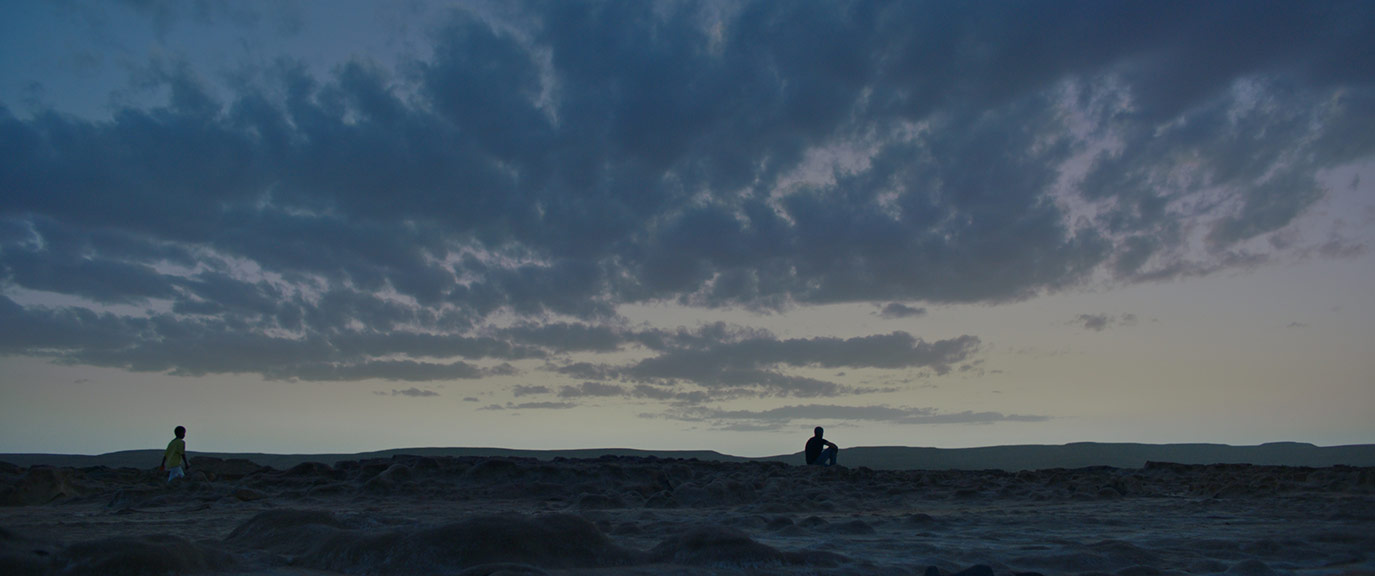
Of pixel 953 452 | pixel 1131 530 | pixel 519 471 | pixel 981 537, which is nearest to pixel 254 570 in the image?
pixel 981 537

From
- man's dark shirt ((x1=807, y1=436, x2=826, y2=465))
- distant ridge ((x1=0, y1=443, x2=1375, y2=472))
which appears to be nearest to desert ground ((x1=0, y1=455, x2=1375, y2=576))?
man's dark shirt ((x1=807, y1=436, x2=826, y2=465))

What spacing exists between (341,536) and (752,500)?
22.9ft

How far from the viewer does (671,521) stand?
811cm

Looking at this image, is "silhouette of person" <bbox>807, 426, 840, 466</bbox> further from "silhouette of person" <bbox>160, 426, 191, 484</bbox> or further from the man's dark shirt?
"silhouette of person" <bbox>160, 426, 191, 484</bbox>

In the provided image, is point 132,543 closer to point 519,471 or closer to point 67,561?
point 67,561

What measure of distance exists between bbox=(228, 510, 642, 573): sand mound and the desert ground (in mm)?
13

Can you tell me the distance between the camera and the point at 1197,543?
21.3ft

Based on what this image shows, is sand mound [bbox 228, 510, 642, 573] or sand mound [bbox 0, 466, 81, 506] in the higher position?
sand mound [bbox 228, 510, 642, 573]

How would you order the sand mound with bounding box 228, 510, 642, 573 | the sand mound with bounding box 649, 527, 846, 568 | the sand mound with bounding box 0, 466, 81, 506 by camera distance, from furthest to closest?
the sand mound with bounding box 0, 466, 81, 506 → the sand mound with bounding box 649, 527, 846, 568 → the sand mound with bounding box 228, 510, 642, 573

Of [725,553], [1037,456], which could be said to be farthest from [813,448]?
[1037,456]

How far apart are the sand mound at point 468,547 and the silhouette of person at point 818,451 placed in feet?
43.8

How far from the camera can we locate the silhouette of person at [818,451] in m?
18.2

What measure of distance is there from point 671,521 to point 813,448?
34.9ft

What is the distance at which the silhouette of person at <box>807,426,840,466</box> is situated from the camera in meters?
18.2
